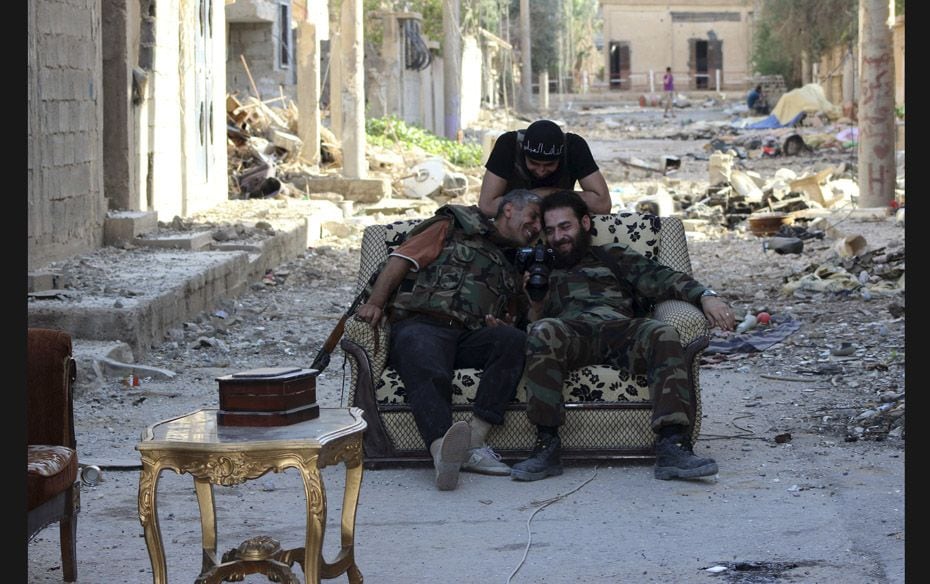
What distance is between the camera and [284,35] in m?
26.1

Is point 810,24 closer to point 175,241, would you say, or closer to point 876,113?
point 876,113

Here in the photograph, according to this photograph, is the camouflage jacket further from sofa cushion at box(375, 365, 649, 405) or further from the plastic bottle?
the plastic bottle

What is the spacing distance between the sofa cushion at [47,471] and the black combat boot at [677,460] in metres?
2.52

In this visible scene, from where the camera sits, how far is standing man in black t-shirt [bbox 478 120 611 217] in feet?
22.0

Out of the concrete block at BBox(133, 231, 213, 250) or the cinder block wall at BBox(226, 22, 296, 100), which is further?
the cinder block wall at BBox(226, 22, 296, 100)

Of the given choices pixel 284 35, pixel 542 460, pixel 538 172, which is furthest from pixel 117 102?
pixel 284 35

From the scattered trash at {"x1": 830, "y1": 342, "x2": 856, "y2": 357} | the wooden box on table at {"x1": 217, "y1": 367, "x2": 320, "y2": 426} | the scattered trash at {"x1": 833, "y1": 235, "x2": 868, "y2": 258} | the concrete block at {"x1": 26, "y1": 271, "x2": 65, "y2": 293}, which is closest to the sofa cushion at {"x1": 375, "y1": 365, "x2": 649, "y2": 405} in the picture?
the wooden box on table at {"x1": 217, "y1": 367, "x2": 320, "y2": 426}

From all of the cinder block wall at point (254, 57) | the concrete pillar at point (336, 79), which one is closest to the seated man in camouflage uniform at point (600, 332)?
the concrete pillar at point (336, 79)

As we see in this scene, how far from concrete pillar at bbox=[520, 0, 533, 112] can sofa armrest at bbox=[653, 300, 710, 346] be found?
46181 mm

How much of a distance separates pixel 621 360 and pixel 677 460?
1.78 ft

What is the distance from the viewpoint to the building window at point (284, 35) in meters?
25.5

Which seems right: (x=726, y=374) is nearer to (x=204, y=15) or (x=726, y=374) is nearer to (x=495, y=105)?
(x=204, y=15)

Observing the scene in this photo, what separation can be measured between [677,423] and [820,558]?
3.88 feet

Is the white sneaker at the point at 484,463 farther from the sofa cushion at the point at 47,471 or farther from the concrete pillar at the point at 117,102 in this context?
the concrete pillar at the point at 117,102
